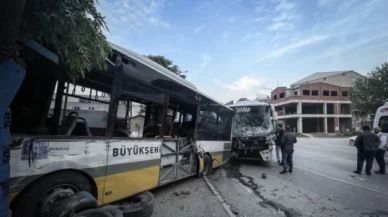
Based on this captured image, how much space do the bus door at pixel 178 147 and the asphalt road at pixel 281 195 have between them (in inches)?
18.8

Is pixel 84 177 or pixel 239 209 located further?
pixel 239 209

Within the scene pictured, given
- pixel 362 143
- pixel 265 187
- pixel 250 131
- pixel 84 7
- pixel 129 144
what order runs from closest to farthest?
pixel 84 7
pixel 129 144
pixel 265 187
pixel 362 143
pixel 250 131

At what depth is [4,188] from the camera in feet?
6.81

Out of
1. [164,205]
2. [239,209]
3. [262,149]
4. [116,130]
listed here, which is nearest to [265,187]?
[239,209]

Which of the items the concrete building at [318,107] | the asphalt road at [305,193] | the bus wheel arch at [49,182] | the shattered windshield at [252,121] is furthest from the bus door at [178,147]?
the concrete building at [318,107]

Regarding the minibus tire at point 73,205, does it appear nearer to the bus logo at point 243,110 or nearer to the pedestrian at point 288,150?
the pedestrian at point 288,150

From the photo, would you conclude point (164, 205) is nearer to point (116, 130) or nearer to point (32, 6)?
point (116, 130)

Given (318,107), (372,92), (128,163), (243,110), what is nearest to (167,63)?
(243,110)

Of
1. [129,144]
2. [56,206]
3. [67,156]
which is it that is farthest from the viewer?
[129,144]

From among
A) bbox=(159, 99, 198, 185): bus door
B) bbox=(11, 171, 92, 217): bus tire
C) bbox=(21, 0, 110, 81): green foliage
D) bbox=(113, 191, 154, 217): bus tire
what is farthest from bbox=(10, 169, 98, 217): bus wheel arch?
bbox=(159, 99, 198, 185): bus door

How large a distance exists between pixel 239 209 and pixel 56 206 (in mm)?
3459

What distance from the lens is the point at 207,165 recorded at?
8.09 m

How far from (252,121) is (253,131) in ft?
2.07

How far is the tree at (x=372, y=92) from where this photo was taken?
3070 cm
